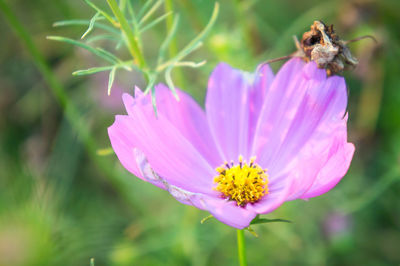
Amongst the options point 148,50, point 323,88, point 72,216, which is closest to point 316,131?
point 323,88

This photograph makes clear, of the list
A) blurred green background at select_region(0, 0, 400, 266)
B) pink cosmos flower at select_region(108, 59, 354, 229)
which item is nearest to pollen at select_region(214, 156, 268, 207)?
pink cosmos flower at select_region(108, 59, 354, 229)

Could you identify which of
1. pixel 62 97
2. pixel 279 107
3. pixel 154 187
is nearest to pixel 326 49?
pixel 279 107

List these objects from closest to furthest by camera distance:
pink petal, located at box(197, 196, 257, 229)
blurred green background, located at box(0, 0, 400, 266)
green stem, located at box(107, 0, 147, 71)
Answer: pink petal, located at box(197, 196, 257, 229)
green stem, located at box(107, 0, 147, 71)
blurred green background, located at box(0, 0, 400, 266)

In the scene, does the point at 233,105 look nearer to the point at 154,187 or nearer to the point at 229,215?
the point at 229,215

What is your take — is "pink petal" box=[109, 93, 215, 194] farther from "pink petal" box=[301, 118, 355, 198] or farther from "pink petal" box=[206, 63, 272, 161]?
"pink petal" box=[301, 118, 355, 198]

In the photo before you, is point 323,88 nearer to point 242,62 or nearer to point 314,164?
point 314,164

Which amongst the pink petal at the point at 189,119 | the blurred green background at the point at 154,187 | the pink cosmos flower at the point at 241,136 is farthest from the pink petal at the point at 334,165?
the blurred green background at the point at 154,187
